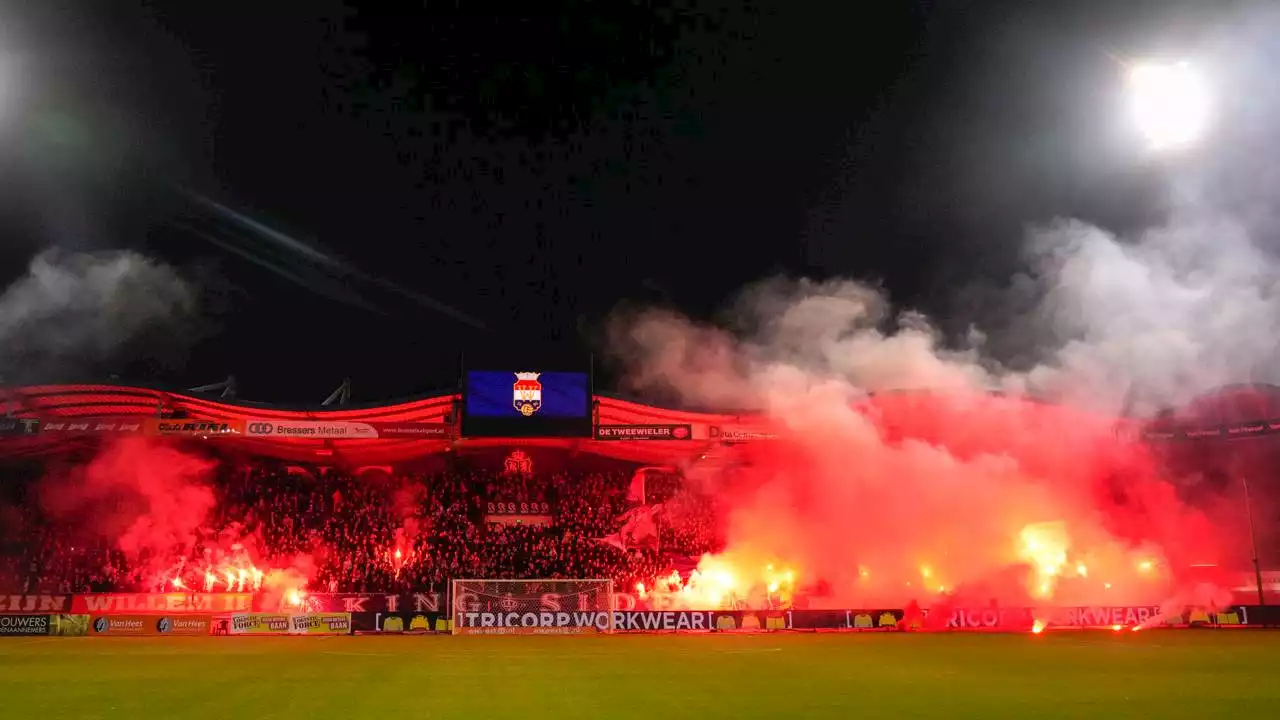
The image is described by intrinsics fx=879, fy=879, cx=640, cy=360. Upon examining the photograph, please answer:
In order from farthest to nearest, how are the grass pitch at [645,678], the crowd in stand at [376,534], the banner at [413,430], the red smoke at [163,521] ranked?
the banner at [413,430] → the red smoke at [163,521] → the crowd in stand at [376,534] → the grass pitch at [645,678]

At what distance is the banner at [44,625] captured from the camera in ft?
77.7

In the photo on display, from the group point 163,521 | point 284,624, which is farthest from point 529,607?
point 163,521

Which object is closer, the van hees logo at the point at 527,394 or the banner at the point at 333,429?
the banner at the point at 333,429

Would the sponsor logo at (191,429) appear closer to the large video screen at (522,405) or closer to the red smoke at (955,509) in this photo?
the large video screen at (522,405)

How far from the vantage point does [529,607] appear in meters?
25.0

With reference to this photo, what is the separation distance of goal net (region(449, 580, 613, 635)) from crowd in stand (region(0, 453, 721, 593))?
1.93 metres

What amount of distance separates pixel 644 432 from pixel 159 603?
14.8 meters

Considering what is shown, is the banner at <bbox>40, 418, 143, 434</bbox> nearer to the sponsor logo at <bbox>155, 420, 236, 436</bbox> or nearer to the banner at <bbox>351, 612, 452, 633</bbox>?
the sponsor logo at <bbox>155, 420, 236, 436</bbox>

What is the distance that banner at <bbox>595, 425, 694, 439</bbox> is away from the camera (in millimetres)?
28594

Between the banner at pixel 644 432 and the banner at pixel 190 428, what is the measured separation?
37.8ft

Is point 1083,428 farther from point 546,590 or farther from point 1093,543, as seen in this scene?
point 546,590

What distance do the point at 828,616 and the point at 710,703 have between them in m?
15.6

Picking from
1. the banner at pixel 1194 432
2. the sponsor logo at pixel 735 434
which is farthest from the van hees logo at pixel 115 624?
the banner at pixel 1194 432

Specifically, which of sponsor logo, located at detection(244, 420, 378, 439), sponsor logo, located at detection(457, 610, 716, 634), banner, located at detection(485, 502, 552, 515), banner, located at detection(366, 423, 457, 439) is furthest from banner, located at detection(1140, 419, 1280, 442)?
sponsor logo, located at detection(244, 420, 378, 439)
